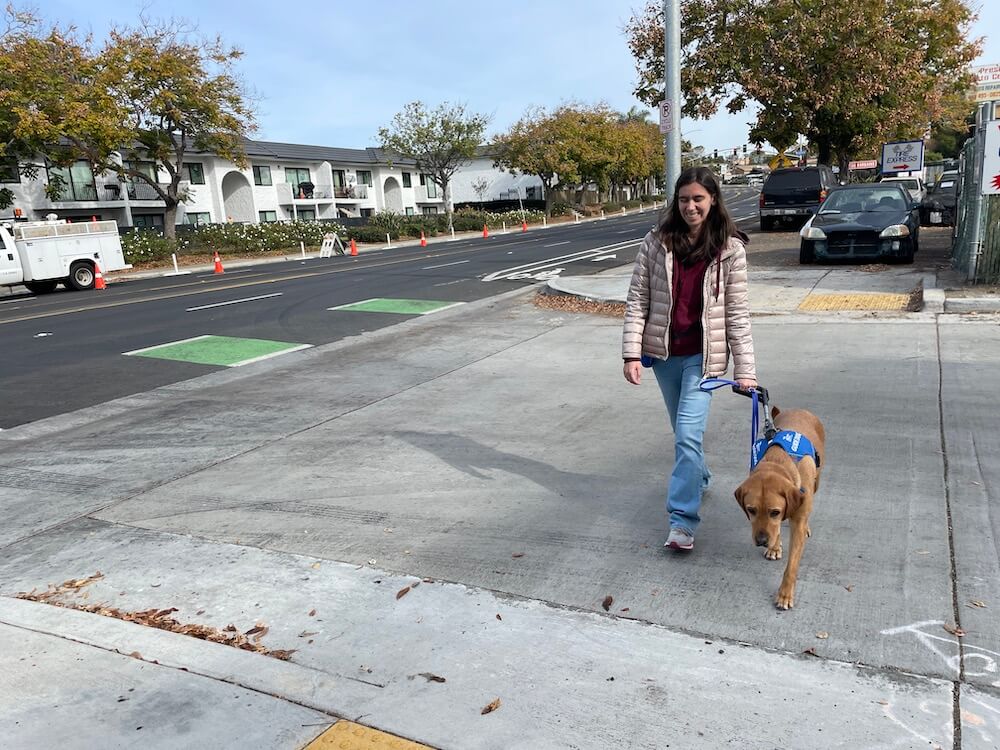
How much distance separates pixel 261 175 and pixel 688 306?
174 ft

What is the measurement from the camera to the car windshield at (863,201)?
14.4 meters

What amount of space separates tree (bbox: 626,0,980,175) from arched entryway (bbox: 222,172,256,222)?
33.0 meters

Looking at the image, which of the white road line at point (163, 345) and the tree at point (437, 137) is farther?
the tree at point (437, 137)

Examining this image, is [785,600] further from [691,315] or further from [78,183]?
[78,183]

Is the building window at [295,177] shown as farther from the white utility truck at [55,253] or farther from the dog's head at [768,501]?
the dog's head at [768,501]

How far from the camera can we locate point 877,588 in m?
3.38

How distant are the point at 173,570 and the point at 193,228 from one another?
1563 inches

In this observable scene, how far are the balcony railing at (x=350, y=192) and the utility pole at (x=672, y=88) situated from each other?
49148 millimetres

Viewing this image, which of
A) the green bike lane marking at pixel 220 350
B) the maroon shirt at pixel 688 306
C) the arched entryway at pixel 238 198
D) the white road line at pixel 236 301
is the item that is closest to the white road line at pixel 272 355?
the green bike lane marking at pixel 220 350

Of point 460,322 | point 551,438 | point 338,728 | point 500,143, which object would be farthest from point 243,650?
point 500,143

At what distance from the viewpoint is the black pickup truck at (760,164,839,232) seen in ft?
74.4

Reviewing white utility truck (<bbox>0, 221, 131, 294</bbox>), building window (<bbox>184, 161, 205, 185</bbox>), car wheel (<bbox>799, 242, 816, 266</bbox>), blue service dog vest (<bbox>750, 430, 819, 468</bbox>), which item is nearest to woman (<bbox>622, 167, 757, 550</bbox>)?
blue service dog vest (<bbox>750, 430, 819, 468</bbox>)

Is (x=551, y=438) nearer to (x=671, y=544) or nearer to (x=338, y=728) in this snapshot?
(x=671, y=544)

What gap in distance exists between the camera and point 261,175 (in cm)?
5241
